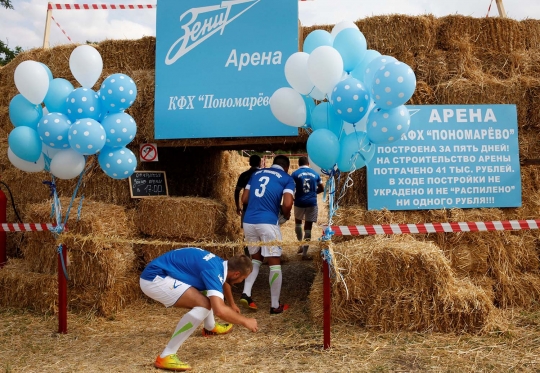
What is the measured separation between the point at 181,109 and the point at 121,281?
8.27ft

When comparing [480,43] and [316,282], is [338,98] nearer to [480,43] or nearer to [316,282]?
[316,282]

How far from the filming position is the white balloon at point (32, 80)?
5.08m

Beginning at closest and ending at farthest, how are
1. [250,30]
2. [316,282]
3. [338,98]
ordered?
[338,98], [316,282], [250,30]

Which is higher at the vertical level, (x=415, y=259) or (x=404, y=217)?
(x=404, y=217)

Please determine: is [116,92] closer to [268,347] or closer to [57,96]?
[57,96]

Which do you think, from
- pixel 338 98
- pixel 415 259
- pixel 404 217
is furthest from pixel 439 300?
pixel 338 98

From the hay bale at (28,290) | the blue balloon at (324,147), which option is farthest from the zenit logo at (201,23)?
the hay bale at (28,290)

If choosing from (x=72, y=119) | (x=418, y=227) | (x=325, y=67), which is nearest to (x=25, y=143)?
(x=72, y=119)

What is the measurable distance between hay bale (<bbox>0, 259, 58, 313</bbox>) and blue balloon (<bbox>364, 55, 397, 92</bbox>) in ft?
14.9

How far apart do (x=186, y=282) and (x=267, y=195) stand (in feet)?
7.06

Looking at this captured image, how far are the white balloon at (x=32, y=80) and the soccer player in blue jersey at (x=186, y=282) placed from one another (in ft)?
7.47

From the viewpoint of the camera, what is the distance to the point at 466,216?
6.29 m

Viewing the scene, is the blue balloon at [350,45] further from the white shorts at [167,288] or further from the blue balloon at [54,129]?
the blue balloon at [54,129]

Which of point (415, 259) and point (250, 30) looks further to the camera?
point (250, 30)
